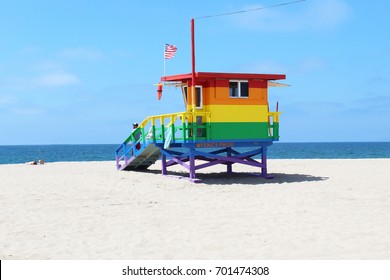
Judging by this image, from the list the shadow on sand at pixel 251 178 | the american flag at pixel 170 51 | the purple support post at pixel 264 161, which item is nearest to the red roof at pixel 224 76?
the american flag at pixel 170 51

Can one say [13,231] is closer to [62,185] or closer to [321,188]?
[62,185]

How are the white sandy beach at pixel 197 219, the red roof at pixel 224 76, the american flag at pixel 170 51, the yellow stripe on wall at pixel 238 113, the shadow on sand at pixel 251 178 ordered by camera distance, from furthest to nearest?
the american flag at pixel 170 51
the shadow on sand at pixel 251 178
the yellow stripe on wall at pixel 238 113
the red roof at pixel 224 76
the white sandy beach at pixel 197 219

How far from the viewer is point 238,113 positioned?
20156 mm

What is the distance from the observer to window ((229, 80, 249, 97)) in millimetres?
20203

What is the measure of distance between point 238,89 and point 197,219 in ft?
29.3

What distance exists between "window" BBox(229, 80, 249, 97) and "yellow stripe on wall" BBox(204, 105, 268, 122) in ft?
1.43

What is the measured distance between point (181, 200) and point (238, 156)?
21.3ft

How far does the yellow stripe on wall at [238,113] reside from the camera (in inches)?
780

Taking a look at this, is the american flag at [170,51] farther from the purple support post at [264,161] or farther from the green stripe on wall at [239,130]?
the purple support post at [264,161]

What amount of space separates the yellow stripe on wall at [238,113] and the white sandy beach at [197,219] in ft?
7.40

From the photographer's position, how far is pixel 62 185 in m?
19.7

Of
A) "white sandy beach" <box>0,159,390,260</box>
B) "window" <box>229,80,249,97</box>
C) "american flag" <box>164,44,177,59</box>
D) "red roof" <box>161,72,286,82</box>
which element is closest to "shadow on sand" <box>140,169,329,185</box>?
"white sandy beach" <box>0,159,390,260</box>

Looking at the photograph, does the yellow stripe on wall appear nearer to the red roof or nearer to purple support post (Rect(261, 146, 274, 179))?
the red roof
